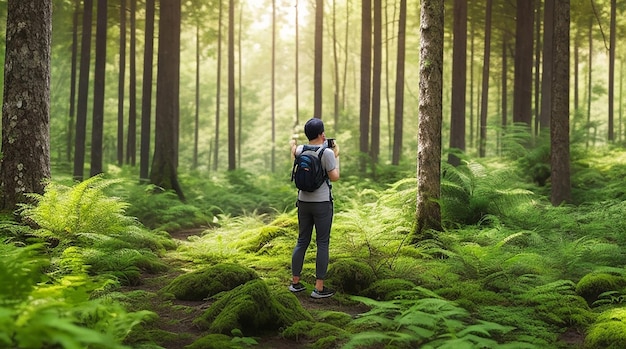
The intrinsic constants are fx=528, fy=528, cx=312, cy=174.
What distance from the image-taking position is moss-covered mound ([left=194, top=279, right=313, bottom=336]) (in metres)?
5.03

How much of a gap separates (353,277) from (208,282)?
184 centimetres

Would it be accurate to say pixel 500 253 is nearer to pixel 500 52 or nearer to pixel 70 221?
pixel 70 221

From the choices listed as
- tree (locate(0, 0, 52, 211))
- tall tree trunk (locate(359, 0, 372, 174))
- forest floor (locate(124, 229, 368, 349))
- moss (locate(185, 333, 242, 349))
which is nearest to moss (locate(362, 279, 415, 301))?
forest floor (locate(124, 229, 368, 349))

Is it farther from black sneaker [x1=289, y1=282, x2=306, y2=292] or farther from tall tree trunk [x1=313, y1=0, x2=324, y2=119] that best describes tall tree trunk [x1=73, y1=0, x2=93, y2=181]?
black sneaker [x1=289, y1=282, x2=306, y2=292]

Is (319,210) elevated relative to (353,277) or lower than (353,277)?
elevated

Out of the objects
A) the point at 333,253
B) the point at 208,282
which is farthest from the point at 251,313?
the point at 333,253

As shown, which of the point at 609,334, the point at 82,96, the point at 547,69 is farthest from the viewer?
the point at 82,96

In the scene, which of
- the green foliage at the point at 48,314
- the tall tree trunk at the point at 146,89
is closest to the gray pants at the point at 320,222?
the green foliage at the point at 48,314

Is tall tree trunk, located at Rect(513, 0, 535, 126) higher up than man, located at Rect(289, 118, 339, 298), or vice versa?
tall tree trunk, located at Rect(513, 0, 535, 126)

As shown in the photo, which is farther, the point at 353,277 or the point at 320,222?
the point at 353,277

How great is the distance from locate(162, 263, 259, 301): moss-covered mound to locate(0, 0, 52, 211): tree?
3070 millimetres

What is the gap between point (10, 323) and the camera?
2.62 meters

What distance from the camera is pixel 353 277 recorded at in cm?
682

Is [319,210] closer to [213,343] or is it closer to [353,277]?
[353,277]
